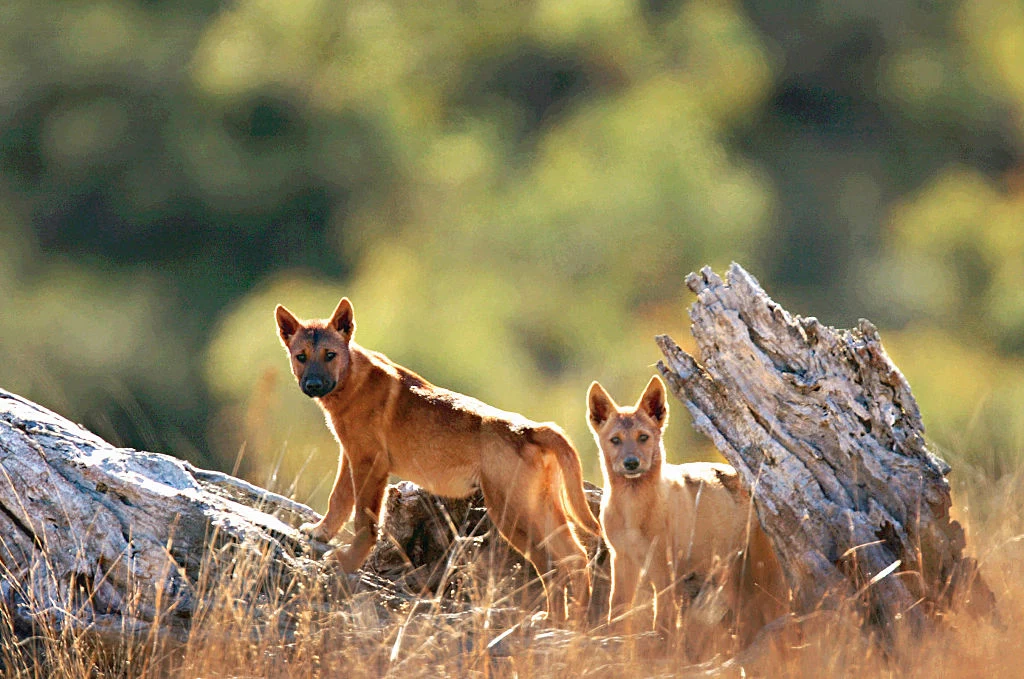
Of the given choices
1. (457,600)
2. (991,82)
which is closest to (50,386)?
(457,600)

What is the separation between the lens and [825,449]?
14.5 ft

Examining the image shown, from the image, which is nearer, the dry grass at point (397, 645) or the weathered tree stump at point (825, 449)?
the dry grass at point (397, 645)

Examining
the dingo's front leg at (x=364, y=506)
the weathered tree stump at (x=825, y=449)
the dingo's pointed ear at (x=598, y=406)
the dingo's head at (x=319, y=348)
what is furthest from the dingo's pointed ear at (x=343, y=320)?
the weathered tree stump at (x=825, y=449)

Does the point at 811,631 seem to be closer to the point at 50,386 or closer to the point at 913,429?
the point at 913,429

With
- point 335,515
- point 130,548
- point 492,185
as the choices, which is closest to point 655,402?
point 335,515

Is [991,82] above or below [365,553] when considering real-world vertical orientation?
above

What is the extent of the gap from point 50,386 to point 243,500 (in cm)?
166

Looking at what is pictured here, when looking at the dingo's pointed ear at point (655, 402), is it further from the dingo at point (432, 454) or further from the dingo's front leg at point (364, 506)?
the dingo's front leg at point (364, 506)

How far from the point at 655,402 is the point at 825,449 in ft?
2.92

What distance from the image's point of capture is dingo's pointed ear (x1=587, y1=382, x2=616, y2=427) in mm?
5121

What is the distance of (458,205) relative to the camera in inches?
577

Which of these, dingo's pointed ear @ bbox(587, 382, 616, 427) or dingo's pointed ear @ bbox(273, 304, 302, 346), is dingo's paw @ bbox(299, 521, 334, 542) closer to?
dingo's pointed ear @ bbox(273, 304, 302, 346)

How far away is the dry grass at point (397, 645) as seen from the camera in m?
3.86

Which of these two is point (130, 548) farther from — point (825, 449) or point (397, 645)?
point (825, 449)
